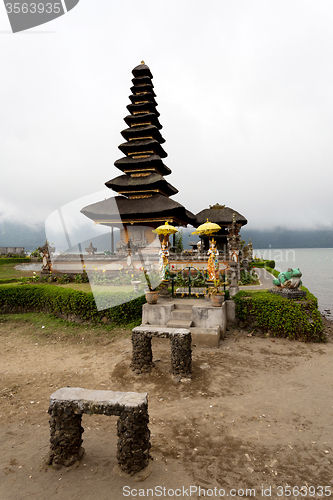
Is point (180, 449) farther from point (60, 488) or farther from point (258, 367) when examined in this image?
point (258, 367)

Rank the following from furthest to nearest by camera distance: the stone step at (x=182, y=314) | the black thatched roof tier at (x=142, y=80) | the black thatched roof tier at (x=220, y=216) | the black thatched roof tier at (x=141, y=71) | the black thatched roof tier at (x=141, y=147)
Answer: the black thatched roof tier at (x=141, y=71) < the black thatched roof tier at (x=142, y=80) < the black thatched roof tier at (x=141, y=147) < the black thatched roof tier at (x=220, y=216) < the stone step at (x=182, y=314)

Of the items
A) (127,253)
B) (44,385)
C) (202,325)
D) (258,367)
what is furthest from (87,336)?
(127,253)

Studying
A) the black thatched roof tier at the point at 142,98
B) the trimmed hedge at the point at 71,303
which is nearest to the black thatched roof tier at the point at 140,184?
the black thatched roof tier at the point at 142,98

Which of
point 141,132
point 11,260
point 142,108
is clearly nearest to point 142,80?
point 142,108

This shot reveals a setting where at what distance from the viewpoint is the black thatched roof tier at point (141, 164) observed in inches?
1029

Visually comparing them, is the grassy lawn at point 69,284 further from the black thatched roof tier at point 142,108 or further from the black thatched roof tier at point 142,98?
the black thatched roof tier at point 142,98

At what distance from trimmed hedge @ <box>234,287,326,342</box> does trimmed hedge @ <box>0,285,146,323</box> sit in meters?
4.58

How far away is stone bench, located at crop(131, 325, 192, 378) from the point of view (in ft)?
23.2

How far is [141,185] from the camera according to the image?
994 inches

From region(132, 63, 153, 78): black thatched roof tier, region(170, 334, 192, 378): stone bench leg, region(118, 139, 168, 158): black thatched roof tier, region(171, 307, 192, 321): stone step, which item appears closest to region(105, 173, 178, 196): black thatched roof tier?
region(118, 139, 168, 158): black thatched roof tier

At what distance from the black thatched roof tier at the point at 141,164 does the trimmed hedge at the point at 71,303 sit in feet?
54.0

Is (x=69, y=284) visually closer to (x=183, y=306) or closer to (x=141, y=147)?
(x=183, y=306)

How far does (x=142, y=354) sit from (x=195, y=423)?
261 centimetres

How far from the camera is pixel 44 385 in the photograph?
720 cm
